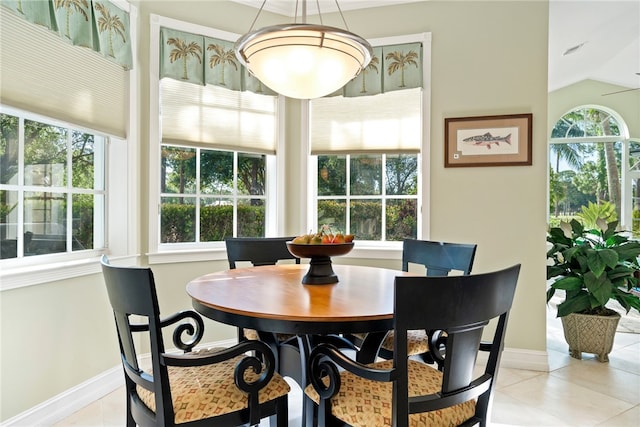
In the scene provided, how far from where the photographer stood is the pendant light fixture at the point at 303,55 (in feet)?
5.71

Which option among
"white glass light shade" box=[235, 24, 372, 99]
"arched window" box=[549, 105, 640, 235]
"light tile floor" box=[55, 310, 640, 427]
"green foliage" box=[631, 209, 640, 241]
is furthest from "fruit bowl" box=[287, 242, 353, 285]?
"green foliage" box=[631, 209, 640, 241]

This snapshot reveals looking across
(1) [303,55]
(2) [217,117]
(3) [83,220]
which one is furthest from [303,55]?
(3) [83,220]

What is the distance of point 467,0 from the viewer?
3047mm

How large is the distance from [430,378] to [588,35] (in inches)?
187

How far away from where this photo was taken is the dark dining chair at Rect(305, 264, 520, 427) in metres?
1.11

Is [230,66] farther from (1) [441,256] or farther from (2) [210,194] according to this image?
(1) [441,256]

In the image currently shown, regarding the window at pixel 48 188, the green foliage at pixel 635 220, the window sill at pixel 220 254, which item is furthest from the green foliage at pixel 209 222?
the green foliage at pixel 635 220

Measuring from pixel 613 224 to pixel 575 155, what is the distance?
5.02 metres

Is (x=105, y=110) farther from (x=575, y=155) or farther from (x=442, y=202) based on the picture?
(x=575, y=155)

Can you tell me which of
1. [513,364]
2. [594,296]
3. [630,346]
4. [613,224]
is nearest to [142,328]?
[513,364]

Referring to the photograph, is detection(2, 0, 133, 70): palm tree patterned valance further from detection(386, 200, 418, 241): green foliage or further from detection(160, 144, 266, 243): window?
detection(386, 200, 418, 241): green foliage

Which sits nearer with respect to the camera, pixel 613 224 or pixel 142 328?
pixel 142 328

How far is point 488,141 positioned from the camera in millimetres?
3020

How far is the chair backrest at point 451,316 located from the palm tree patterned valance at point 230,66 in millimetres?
2299
